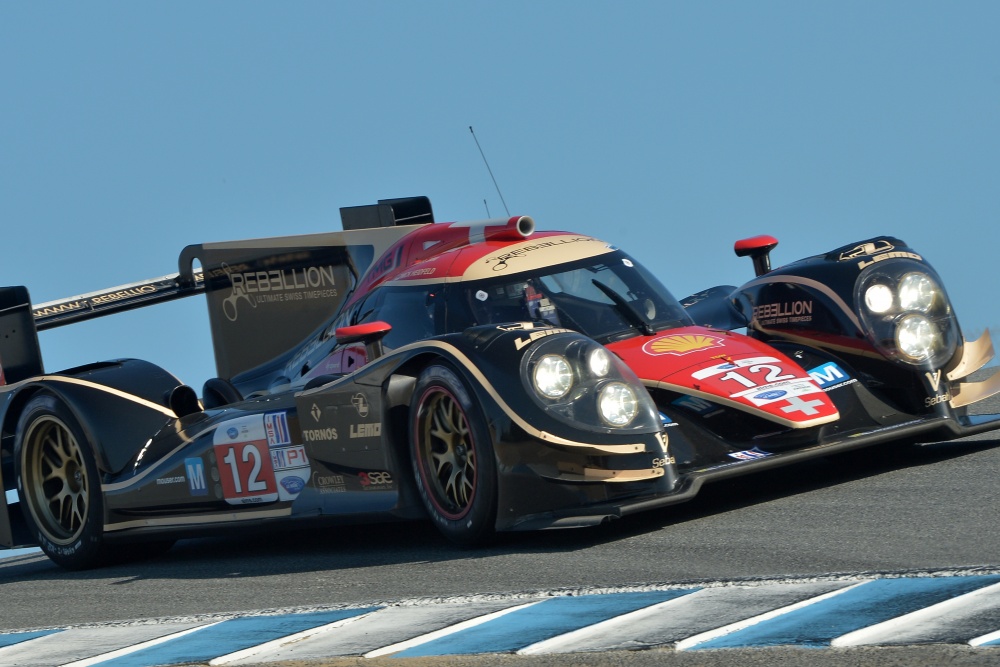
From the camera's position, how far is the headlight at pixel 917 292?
278 inches

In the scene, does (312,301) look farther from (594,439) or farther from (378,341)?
(594,439)

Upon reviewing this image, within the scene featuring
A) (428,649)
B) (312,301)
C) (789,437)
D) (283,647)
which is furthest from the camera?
(312,301)

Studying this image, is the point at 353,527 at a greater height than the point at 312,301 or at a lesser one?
lesser

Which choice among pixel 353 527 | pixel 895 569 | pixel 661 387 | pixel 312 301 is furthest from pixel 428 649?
pixel 312 301

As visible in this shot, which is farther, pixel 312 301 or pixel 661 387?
pixel 312 301

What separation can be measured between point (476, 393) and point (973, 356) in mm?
2737

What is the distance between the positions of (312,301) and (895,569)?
4933mm

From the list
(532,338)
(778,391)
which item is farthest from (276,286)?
(778,391)

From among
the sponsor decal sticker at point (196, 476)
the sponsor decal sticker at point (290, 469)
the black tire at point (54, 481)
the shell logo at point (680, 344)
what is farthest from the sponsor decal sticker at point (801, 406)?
the black tire at point (54, 481)

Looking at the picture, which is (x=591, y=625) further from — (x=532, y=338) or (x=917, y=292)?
(x=917, y=292)

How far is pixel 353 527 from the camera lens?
25.0 feet

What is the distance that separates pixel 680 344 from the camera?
6793 mm

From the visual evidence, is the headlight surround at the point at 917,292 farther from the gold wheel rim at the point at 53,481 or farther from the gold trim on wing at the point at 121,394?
the gold wheel rim at the point at 53,481

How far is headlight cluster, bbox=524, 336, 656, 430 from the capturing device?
19.1ft
